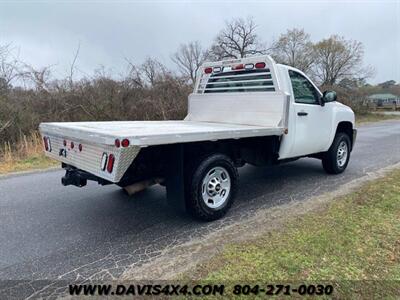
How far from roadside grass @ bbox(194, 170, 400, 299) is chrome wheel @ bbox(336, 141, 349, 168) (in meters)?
2.24

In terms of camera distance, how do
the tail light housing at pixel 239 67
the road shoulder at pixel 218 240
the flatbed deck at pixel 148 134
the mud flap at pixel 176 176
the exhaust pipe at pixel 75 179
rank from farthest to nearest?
the tail light housing at pixel 239 67
the exhaust pipe at pixel 75 179
the mud flap at pixel 176 176
the flatbed deck at pixel 148 134
the road shoulder at pixel 218 240

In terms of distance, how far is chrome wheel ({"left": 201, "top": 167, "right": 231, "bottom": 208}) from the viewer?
4016 mm

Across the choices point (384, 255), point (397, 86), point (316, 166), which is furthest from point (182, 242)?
point (397, 86)

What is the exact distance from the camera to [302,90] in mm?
5500

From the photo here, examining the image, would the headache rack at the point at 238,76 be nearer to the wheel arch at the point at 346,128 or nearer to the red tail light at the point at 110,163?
the wheel arch at the point at 346,128

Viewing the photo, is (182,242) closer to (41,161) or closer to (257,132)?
(257,132)

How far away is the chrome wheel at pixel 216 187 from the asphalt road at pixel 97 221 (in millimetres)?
274

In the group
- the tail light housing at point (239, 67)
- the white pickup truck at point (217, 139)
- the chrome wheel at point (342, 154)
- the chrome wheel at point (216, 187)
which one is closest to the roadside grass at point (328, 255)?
the chrome wheel at point (216, 187)

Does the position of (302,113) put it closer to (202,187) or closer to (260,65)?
(260,65)

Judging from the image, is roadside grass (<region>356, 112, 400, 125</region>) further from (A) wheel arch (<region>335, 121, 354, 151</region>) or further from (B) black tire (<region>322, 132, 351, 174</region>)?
(B) black tire (<region>322, 132, 351, 174</region>)

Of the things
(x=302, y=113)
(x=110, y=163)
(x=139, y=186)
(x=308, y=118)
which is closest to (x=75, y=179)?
(x=139, y=186)

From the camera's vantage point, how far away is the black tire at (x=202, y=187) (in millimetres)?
3797

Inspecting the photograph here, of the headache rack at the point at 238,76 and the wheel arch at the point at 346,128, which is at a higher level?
the headache rack at the point at 238,76

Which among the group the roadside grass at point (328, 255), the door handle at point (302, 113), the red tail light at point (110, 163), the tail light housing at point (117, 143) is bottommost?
the roadside grass at point (328, 255)
